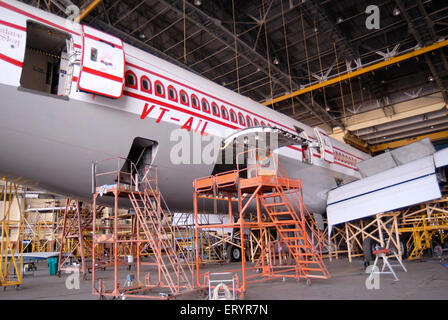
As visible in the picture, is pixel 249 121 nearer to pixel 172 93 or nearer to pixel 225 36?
pixel 172 93

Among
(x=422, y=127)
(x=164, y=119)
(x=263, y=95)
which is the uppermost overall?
(x=263, y=95)

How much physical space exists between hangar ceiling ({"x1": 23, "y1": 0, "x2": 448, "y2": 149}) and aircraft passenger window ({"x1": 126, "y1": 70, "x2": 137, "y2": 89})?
8.91 metres

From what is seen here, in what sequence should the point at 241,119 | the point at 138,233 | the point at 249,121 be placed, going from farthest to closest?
the point at 249,121 → the point at 241,119 → the point at 138,233

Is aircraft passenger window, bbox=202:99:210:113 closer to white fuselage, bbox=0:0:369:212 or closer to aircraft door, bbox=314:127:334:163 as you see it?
white fuselage, bbox=0:0:369:212

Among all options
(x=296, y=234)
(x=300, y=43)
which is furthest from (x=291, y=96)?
(x=296, y=234)

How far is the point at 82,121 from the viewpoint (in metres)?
8.27

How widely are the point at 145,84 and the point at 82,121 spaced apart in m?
2.06

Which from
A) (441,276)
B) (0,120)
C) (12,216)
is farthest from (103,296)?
(12,216)

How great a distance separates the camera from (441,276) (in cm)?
973

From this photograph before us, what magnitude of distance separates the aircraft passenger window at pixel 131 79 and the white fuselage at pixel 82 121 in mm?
41

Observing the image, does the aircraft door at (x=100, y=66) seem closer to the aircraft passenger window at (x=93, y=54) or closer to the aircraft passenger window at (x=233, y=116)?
the aircraft passenger window at (x=93, y=54)

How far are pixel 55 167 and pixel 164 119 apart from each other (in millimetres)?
3003
